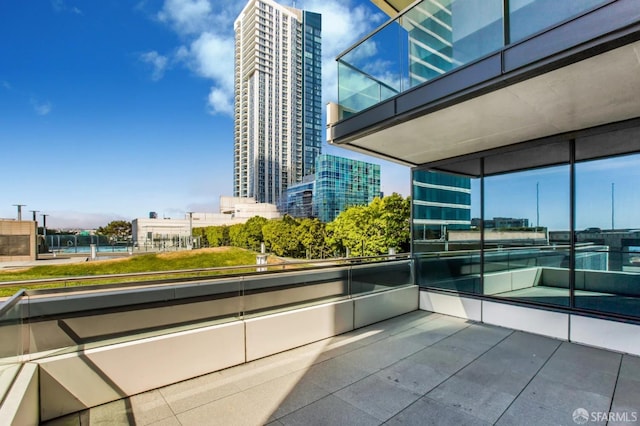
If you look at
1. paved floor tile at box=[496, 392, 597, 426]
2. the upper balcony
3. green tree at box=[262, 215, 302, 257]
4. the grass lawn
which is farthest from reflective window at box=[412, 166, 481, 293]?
green tree at box=[262, 215, 302, 257]

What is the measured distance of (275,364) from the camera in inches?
166

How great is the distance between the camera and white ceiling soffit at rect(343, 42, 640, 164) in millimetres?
3289

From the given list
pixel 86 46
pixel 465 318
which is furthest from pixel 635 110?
pixel 86 46

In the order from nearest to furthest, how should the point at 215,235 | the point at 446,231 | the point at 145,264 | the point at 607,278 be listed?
the point at 607,278, the point at 446,231, the point at 145,264, the point at 215,235

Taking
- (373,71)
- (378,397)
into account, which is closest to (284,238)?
(373,71)

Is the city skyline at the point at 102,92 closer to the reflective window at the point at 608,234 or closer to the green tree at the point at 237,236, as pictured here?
the reflective window at the point at 608,234

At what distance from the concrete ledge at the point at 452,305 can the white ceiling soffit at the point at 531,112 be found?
3.08 meters

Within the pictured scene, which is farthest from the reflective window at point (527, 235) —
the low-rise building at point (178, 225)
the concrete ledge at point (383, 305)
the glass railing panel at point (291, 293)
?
the low-rise building at point (178, 225)

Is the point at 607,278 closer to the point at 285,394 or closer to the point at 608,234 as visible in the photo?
the point at 608,234

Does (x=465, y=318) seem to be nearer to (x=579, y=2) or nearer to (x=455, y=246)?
(x=455, y=246)

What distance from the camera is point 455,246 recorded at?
7.12m

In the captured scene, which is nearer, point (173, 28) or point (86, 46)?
point (86, 46)

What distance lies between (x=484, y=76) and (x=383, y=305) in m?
4.37

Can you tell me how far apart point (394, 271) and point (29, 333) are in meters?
5.83
